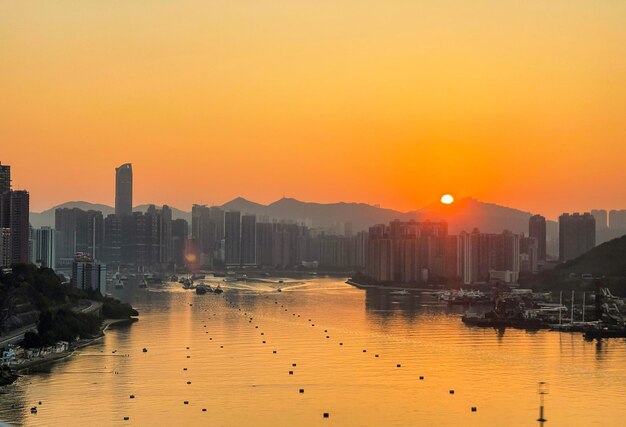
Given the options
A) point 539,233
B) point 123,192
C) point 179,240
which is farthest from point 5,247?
point 123,192

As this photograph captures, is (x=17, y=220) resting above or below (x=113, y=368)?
above

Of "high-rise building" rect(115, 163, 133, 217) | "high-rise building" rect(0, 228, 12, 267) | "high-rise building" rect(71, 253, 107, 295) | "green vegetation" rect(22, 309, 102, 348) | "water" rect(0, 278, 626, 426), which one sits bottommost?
"water" rect(0, 278, 626, 426)

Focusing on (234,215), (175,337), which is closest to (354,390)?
(175,337)

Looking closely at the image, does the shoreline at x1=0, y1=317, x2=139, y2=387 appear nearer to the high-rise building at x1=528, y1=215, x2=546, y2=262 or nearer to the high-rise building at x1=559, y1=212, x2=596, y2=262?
the high-rise building at x1=559, y1=212, x2=596, y2=262

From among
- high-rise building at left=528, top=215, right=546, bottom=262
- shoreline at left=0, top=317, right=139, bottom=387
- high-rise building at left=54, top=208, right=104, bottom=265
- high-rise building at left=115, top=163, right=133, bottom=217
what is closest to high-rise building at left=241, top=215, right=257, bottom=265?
high-rise building at left=54, top=208, right=104, bottom=265

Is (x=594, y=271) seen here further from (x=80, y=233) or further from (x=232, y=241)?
(x=232, y=241)

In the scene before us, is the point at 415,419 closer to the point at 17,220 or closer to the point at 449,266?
the point at 17,220
